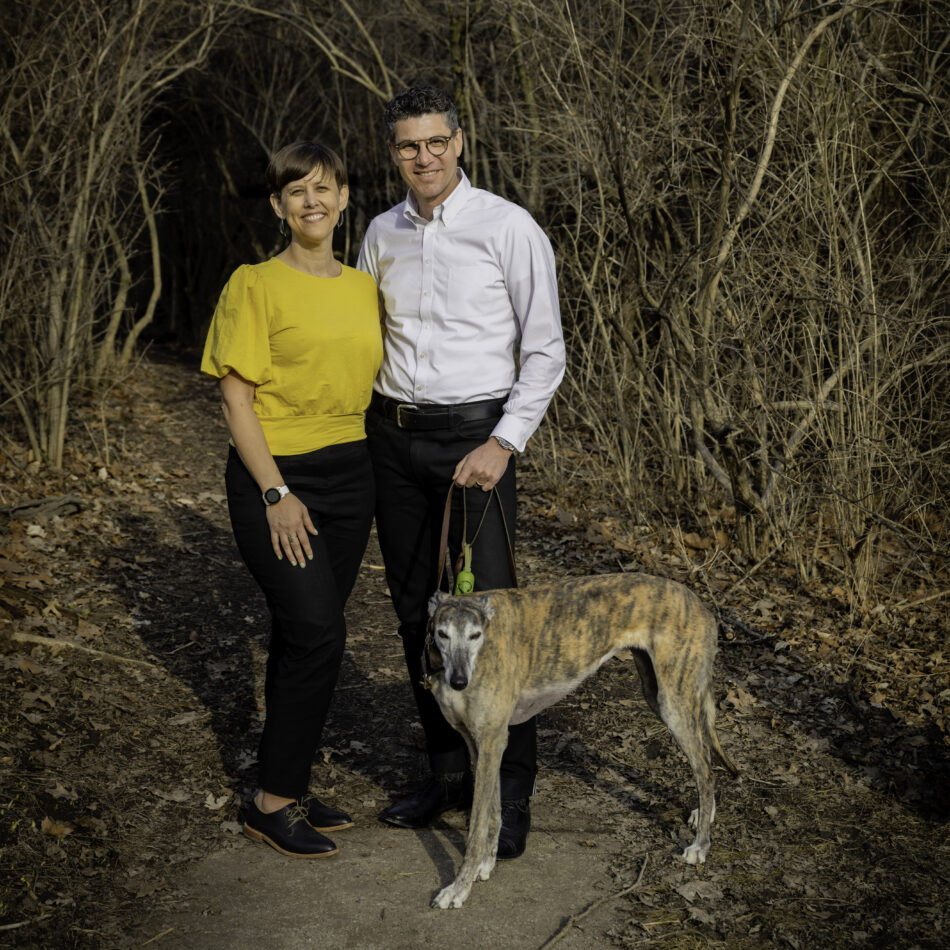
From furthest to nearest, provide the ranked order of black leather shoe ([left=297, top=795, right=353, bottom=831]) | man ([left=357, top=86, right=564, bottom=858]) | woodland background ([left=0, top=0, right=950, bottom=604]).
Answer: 1. woodland background ([left=0, top=0, right=950, bottom=604])
2. black leather shoe ([left=297, top=795, right=353, bottom=831])
3. man ([left=357, top=86, right=564, bottom=858])

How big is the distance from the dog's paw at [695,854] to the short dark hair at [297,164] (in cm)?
295

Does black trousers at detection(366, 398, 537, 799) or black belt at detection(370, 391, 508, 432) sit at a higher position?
black belt at detection(370, 391, 508, 432)

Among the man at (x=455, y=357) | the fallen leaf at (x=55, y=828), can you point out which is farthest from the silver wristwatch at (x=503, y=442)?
the fallen leaf at (x=55, y=828)

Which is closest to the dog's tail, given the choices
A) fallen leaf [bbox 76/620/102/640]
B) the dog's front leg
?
the dog's front leg

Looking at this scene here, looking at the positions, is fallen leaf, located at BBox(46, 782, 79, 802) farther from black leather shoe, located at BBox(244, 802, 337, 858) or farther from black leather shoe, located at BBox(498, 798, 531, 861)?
black leather shoe, located at BBox(498, 798, 531, 861)

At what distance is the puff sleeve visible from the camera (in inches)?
142

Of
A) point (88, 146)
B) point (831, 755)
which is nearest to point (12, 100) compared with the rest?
point (88, 146)

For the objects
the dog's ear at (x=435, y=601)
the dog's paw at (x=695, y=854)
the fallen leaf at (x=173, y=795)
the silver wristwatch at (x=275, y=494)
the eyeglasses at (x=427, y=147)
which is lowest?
the fallen leaf at (x=173, y=795)

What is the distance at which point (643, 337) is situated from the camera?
336 inches

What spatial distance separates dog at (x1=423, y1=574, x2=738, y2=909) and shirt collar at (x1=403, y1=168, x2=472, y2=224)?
1414 millimetres

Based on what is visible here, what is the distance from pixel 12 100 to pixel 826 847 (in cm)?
831

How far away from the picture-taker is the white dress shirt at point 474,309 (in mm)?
3846

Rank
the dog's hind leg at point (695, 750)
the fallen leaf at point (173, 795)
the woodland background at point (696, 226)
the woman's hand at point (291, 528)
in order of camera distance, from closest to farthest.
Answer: the woman's hand at point (291, 528), the dog's hind leg at point (695, 750), the fallen leaf at point (173, 795), the woodland background at point (696, 226)

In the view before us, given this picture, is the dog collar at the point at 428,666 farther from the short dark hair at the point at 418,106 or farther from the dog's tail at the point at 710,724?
the short dark hair at the point at 418,106
